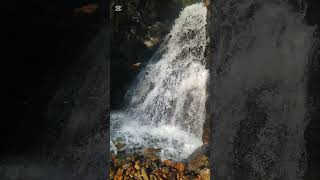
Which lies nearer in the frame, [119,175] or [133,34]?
[119,175]

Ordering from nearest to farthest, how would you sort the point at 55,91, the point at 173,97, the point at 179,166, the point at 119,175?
the point at 55,91 < the point at 119,175 < the point at 179,166 < the point at 173,97

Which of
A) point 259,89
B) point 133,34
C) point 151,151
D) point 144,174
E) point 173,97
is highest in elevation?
point 133,34

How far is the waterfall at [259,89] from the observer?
183 centimetres

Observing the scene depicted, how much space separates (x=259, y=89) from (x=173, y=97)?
58cm

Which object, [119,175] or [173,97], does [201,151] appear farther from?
[119,175]

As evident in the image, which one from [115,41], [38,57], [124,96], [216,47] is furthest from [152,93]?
[38,57]

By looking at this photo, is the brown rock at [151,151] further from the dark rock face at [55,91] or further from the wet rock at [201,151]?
the dark rock face at [55,91]

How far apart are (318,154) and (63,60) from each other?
1553 millimetres

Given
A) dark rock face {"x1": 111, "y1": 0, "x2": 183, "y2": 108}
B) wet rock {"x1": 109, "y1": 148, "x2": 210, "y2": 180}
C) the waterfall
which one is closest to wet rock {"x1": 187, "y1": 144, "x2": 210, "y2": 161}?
wet rock {"x1": 109, "y1": 148, "x2": 210, "y2": 180}

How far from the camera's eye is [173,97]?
2.19m

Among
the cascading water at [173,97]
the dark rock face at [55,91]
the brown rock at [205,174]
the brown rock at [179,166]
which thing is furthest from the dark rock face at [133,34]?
the brown rock at [205,174]

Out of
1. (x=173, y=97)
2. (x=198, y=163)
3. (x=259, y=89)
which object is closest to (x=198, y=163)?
(x=198, y=163)

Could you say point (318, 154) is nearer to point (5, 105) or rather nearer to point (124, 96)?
point (124, 96)

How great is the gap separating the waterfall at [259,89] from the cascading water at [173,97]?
22 centimetres
